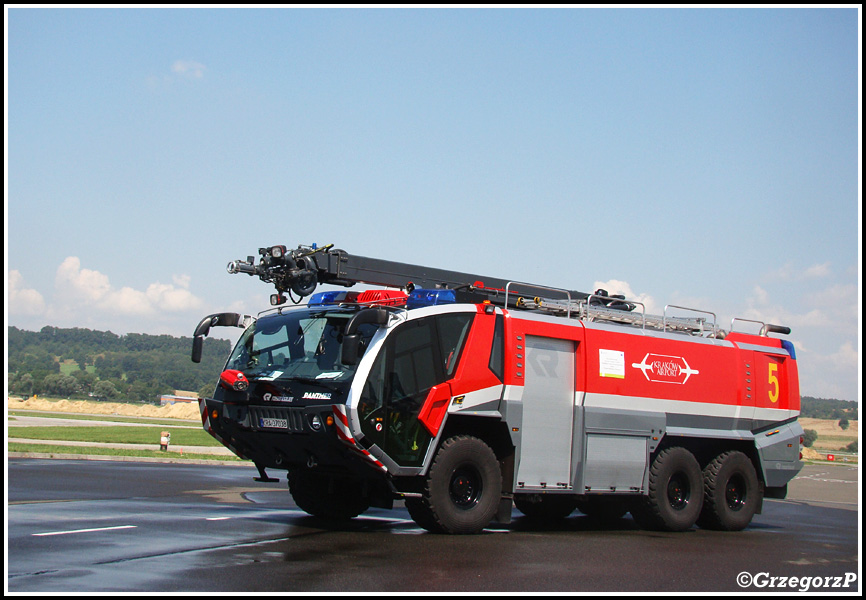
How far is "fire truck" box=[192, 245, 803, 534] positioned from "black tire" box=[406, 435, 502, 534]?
0.02 metres

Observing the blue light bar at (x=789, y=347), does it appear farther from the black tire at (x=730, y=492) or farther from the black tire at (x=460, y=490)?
the black tire at (x=460, y=490)

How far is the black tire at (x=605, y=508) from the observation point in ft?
47.0

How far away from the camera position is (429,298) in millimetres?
11594

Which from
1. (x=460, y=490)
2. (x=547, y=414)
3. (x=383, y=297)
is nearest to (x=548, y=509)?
(x=547, y=414)

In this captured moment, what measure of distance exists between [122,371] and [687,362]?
12964 cm

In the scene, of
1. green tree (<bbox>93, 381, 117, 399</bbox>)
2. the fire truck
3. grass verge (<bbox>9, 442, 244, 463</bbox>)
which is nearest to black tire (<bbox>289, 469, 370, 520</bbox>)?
the fire truck

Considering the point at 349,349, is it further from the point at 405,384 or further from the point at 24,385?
the point at 24,385

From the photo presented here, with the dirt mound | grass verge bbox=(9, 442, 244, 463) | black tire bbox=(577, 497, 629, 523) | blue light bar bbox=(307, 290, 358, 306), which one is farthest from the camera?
the dirt mound

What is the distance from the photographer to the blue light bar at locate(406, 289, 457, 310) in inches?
454

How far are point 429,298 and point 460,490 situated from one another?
7.79 feet

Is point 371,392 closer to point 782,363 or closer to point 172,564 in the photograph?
point 172,564

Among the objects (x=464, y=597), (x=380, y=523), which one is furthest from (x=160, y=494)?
(x=464, y=597)

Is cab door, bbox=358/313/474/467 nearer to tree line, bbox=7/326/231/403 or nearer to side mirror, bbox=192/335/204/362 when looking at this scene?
side mirror, bbox=192/335/204/362

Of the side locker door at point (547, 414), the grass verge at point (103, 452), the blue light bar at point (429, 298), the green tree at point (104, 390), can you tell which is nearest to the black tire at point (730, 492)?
the side locker door at point (547, 414)
